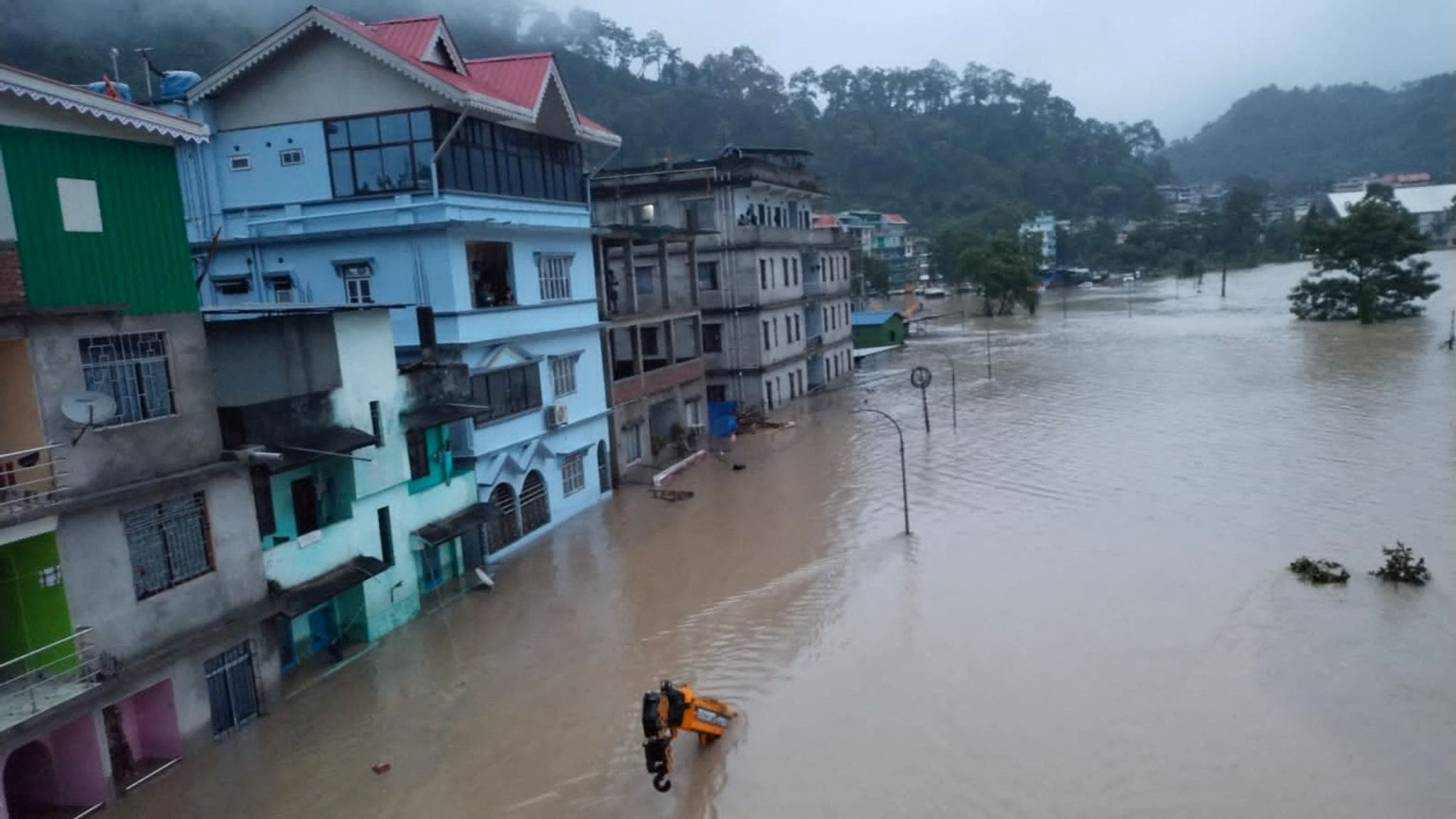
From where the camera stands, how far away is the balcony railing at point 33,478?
36.1 ft

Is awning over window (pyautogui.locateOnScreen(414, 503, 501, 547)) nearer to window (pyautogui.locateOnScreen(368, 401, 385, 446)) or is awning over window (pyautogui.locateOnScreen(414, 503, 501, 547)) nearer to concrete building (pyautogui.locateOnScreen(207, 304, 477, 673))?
concrete building (pyautogui.locateOnScreen(207, 304, 477, 673))

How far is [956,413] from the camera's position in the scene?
35.9 meters

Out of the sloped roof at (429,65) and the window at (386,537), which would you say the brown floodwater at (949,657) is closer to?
the window at (386,537)

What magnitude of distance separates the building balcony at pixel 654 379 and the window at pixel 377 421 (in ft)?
30.7

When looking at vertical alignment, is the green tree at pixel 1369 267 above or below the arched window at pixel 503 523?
above

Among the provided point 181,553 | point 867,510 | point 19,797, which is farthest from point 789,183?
point 19,797

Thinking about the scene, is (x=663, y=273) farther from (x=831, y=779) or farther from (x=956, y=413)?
(x=831, y=779)

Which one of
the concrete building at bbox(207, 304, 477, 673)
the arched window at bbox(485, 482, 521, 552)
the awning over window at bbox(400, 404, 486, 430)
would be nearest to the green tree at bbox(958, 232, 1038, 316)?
the arched window at bbox(485, 482, 521, 552)

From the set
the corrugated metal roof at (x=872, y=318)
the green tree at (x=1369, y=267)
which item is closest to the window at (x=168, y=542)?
the corrugated metal roof at (x=872, y=318)

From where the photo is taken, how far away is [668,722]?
11336 millimetres

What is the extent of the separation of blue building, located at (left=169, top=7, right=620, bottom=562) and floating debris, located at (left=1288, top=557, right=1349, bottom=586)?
15.3 m

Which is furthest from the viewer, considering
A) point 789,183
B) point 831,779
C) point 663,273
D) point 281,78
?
point 789,183

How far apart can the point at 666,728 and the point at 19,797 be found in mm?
8048

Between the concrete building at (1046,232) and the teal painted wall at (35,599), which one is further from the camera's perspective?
the concrete building at (1046,232)
